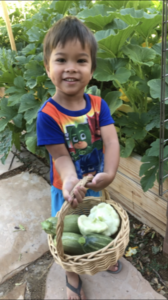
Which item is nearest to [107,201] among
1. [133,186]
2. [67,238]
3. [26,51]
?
[67,238]

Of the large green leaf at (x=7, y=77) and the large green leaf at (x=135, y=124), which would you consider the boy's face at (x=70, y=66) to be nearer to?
the large green leaf at (x=135, y=124)

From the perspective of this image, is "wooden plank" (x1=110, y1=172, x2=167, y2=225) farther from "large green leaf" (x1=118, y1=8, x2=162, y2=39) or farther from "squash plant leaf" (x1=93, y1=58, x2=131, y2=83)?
"large green leaf" (x1=118, y1=8, x2=162, y2=39)

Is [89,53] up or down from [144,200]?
up

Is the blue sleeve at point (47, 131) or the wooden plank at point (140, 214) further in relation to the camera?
the wooden plank at point (140, 214)

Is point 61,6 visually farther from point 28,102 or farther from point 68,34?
point 68,34

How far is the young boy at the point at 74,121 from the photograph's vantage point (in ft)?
3.14

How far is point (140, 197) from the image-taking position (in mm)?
1615

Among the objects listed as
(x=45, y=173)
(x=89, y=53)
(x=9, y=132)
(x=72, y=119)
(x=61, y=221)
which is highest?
(x=89, y=53)

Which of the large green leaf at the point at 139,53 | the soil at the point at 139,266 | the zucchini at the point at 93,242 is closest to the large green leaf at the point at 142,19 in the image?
the large green leaf at the point at 139,53

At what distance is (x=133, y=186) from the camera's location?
5.36ft

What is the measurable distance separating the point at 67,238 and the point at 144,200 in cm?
71

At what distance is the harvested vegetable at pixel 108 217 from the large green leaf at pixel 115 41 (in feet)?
2.83

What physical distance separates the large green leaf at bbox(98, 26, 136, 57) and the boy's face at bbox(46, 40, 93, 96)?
1.34 ft

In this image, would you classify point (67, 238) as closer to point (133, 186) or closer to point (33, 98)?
point (133, 186)
